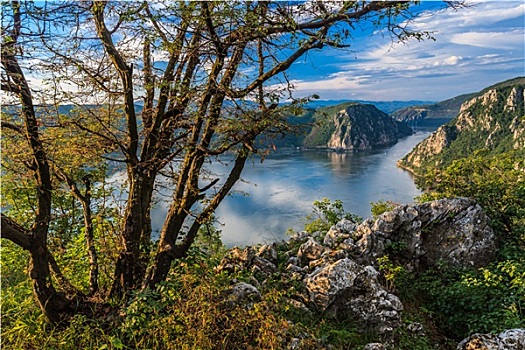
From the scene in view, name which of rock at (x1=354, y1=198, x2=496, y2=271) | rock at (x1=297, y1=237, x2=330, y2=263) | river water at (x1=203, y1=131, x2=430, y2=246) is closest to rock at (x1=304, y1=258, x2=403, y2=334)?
rock at (x1=297, y1=237, x2=330, y2=263)

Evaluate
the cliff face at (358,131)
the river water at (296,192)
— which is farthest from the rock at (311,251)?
the cliff face at (358,131)

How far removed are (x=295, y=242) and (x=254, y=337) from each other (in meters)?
3.65

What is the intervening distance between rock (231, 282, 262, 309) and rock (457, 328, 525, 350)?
2.17m

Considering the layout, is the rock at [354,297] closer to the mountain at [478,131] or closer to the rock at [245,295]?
the rock at [245,295]

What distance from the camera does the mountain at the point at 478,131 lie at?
85.8 m

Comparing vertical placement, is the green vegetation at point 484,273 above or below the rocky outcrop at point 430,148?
above

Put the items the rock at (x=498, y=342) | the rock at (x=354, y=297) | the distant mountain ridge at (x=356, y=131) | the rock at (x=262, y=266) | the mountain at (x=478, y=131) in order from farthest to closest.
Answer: the distant mountain ridge at (x=356, y=131)
the mountain at (x=478, y=131)
the rock at (x=262, y=266)
the rock at (x=354, y=297)
the rock at (x=498, y=342)

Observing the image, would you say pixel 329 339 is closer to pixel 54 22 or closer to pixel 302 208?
pixel 54 22

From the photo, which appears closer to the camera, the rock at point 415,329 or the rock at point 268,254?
the rock at point 415,329

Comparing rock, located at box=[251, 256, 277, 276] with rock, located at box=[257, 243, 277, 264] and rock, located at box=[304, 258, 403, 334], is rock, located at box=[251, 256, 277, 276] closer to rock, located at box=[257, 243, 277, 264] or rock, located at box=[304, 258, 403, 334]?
rock, located at box=[257, 243, 277, 264]

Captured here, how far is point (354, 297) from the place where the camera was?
14.4 feet

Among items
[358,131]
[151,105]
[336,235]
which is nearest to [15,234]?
[151,105]

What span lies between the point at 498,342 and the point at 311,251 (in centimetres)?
268

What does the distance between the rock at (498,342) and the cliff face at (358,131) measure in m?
113
